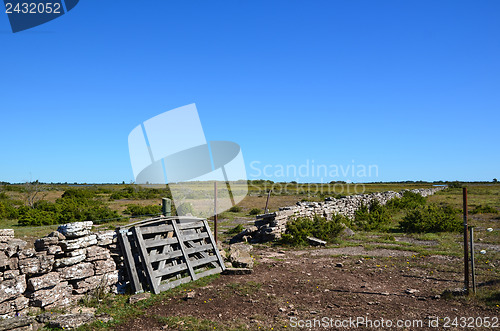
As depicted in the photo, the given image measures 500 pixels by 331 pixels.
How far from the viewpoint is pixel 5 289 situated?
624 centimetres

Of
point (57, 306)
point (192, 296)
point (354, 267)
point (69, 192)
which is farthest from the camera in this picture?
point (69, 192)

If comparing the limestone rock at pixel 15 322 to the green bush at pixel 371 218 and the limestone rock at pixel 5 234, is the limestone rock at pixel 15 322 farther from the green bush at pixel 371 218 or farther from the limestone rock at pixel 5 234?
the green bush at pixel 371 218

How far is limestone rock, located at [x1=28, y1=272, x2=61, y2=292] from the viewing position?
6.59 m

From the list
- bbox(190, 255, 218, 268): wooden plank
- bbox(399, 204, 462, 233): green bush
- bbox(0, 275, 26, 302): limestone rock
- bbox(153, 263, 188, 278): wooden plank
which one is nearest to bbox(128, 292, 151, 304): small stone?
bbox(153, 263, 188, 278): wooden plank

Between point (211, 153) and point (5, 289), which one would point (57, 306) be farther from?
point (211, 153)

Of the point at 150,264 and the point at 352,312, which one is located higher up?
the point at 150,264

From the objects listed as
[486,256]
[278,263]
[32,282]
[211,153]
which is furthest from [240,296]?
[486,256]

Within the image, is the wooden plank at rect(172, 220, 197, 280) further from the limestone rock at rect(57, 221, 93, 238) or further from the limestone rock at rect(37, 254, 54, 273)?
the limestone rock at rect(37, 254, 54, 273)

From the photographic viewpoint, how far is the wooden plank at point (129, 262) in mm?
7945

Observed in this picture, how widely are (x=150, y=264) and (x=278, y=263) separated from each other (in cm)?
425

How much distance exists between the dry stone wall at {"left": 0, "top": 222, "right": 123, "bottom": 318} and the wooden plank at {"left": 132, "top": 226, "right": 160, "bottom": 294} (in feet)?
1.79

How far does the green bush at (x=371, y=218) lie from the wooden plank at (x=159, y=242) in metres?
12.7

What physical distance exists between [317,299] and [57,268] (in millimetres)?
5645

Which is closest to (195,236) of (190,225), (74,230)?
(190,225)
